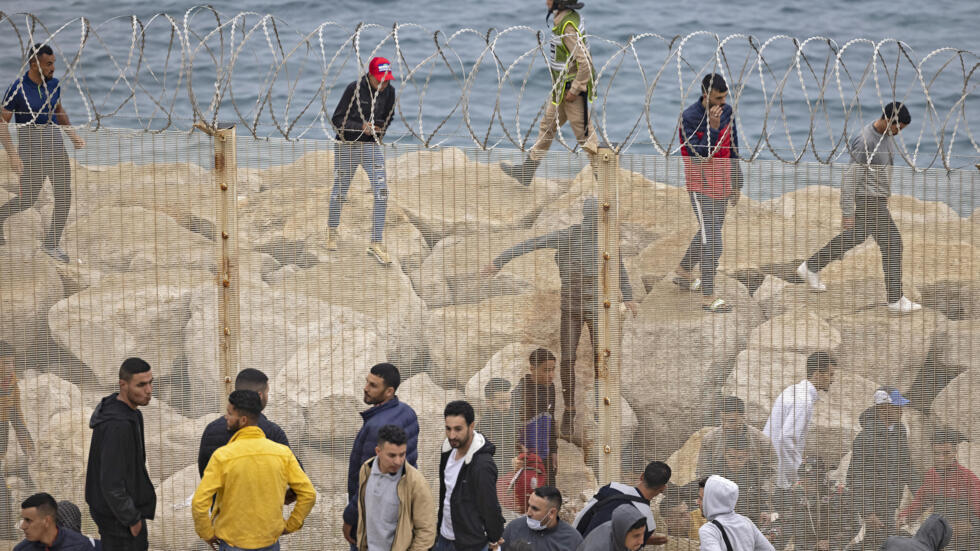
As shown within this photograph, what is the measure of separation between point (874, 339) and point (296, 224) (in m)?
3.89

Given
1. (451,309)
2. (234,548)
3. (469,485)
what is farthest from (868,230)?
(234,548)

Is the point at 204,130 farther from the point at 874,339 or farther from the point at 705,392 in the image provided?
the point at 874,339

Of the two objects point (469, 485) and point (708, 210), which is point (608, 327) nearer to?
point (708, 210)

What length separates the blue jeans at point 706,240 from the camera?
25.3 ft

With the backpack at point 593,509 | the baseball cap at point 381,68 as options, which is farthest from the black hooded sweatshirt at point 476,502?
the baseball cap at point 381,68

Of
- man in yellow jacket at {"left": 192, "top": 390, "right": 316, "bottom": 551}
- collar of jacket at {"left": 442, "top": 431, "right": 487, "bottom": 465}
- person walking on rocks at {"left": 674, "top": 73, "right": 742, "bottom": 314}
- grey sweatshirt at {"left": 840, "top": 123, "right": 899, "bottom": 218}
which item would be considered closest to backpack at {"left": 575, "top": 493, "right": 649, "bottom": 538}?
collar of jacket at {"left": 442, "top": 431, "right": 487, "bottom": 465}

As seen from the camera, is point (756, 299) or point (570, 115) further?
point (570, 115)

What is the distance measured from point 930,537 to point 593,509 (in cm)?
202

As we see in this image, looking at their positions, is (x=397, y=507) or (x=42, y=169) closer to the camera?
(x=397, y=507)

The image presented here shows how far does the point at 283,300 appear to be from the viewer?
7.36 meters

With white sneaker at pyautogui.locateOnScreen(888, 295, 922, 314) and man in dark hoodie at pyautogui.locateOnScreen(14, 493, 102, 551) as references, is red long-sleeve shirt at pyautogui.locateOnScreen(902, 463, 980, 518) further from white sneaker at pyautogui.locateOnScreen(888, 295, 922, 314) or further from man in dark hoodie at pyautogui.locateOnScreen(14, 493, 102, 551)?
man in dark hoodie at pyautogui.locateOnScreen(14, 493, 102, 551)

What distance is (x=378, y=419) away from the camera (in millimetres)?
6551

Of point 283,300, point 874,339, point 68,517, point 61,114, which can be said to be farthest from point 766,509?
point 61,114

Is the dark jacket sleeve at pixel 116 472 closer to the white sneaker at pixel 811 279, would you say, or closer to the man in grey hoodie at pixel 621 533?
the man in grey hoodie at pixel 621 533
